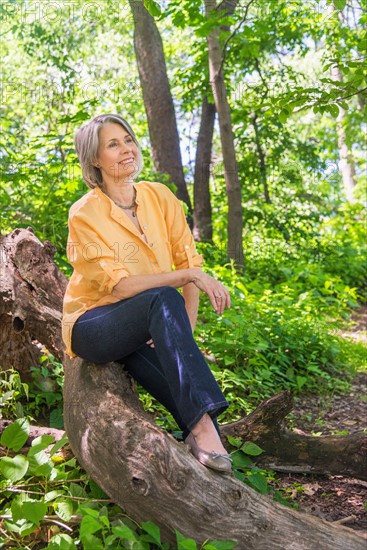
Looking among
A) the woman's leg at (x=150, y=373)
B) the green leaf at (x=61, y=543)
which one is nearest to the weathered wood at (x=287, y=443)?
the woman's leg at (x=150, y=373)

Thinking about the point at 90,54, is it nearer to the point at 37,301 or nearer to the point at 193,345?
the point at 37,301

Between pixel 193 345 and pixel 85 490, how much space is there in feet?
2.83

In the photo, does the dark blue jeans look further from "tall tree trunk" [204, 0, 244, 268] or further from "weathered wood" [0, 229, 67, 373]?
"tall tree trunk" [204, 0, 244, 268]

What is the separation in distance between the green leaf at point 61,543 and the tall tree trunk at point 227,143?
17.8ft

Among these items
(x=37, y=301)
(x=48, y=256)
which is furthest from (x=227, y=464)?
(x=48, y=256)

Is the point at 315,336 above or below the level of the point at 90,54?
below

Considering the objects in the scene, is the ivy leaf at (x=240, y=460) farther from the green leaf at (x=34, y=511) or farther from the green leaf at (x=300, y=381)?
the green leaf at (x=300, y=381)

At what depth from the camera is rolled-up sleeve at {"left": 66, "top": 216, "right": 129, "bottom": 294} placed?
283 cm

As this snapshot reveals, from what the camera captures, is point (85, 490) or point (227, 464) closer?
point (227, 464)

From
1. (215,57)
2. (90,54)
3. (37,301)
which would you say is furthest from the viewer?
(90,54)

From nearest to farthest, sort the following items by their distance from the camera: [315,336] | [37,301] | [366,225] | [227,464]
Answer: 1. [227,464]
2. [37,301]
3. [315,336]
4. [366,225]

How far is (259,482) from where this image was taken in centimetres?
300

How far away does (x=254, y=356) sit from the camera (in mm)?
5004

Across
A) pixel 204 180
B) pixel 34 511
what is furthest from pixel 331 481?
pixel 204 180
